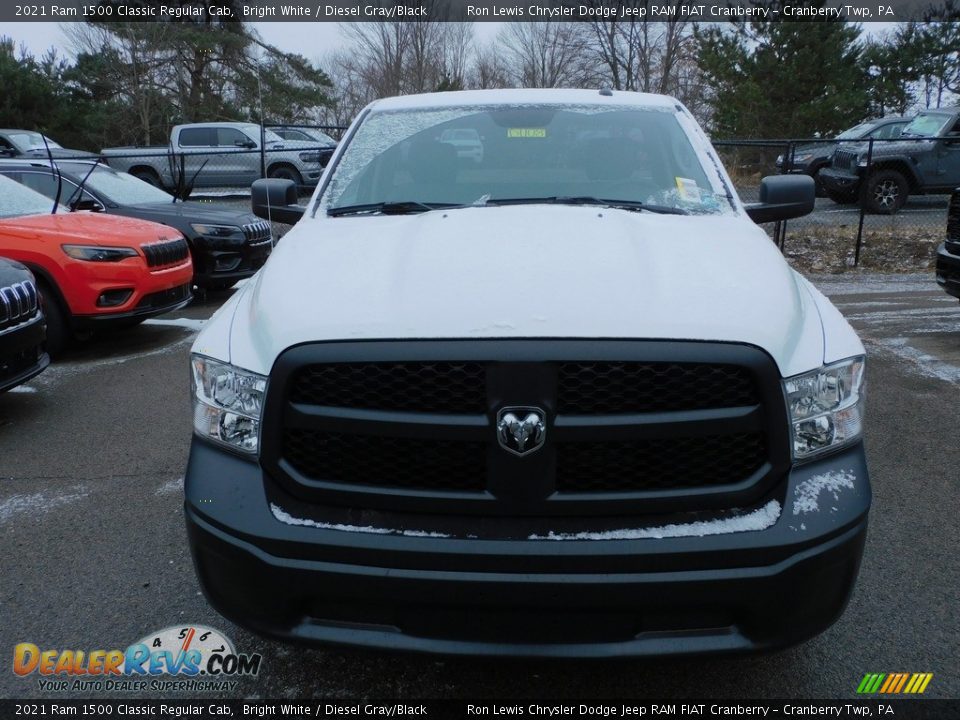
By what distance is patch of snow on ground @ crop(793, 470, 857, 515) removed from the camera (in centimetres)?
201

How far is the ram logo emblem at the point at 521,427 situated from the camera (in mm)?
1949

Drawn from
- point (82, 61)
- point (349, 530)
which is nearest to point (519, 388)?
point (349, 530)

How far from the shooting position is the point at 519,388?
195 cm

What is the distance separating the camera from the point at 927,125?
1602 cm

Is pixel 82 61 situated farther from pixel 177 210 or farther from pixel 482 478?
pixel 482 478

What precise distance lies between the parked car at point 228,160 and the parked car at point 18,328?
1475cm

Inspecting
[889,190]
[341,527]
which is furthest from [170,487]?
[889,190]

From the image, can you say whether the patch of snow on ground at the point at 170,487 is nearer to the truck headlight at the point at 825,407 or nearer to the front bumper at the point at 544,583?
the front bumper at the point at 544,583

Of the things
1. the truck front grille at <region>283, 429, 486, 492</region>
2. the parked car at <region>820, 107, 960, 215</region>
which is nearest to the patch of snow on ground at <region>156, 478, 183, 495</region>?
the truck front grille at <region>283, 429, 486, 492</region>

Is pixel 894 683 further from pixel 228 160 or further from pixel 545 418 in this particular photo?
pixel 228 160

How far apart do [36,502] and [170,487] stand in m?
0.63

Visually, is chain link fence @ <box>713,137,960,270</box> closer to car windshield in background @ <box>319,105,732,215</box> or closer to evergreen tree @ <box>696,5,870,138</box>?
evergreen tree @ <box>696,5,870,138</box>

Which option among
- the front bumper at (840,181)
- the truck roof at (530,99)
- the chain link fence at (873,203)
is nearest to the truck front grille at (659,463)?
the truck roof at (530,99)

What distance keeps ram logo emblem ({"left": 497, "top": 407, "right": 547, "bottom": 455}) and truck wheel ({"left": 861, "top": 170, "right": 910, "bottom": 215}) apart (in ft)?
Answer: 50.8
